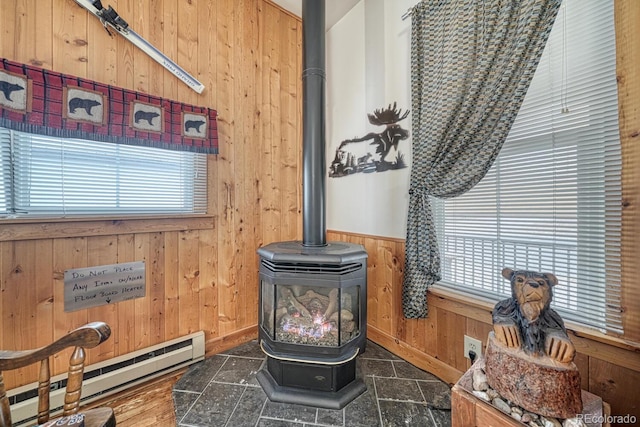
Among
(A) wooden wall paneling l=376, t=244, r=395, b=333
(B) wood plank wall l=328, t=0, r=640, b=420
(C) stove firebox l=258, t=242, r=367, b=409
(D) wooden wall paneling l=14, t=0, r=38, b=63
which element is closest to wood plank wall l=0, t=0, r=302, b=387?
(D) wooden wall paneling l=14, t=0, r=38, b=63

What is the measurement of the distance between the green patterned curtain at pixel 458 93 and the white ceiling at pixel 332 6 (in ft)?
2.79

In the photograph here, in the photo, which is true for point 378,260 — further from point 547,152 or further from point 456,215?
point 547,152

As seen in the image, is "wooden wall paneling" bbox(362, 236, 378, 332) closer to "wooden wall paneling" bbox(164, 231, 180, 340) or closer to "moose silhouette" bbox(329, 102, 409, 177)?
"moose silhouette" bbox(329, 102, 409, 177)

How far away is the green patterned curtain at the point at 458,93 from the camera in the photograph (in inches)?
47.4

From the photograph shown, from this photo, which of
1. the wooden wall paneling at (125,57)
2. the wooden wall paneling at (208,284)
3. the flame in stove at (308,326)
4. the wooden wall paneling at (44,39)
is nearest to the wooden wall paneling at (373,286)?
the flame in stove at (308,326)

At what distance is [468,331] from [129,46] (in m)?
2.79

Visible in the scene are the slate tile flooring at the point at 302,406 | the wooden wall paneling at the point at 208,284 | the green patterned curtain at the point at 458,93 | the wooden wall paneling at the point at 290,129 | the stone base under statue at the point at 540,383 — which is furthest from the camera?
the wooden wall paneling at the point at 290,129

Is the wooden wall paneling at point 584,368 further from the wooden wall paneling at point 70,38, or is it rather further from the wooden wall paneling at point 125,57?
the wooden wall paneling at point 70,38

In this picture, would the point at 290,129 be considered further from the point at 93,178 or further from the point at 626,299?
the point at 626,299

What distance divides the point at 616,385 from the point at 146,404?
2.32 metres

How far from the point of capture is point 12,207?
4.27 feet

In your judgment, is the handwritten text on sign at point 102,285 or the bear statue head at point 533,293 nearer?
the bear statue head at point 533,293

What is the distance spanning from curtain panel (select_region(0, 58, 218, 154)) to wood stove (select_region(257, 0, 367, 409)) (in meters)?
0.93

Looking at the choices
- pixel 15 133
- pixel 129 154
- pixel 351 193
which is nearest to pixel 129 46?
pixel 129 154
